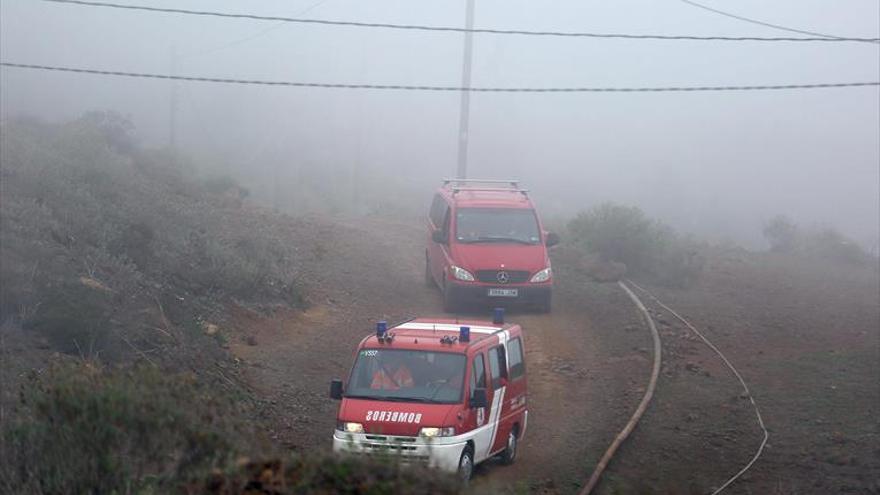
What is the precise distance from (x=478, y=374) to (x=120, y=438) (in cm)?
622

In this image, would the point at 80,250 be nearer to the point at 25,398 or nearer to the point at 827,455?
the point at 25,398

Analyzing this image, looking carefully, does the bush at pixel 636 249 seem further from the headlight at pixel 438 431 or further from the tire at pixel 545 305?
the headlight at pixel 438 431

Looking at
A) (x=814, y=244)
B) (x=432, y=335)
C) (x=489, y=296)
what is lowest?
(x=814, y=244)

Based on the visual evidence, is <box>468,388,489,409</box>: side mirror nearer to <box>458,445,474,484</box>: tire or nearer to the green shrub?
<box>458,445,474,484</box>: tire

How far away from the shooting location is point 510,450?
1234 centimetres

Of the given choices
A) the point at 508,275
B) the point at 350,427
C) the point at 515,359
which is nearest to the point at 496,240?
the point at 508,275

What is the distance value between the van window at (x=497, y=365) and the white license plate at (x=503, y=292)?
704 centimetres

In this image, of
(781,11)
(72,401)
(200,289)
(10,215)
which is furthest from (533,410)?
(781,11)

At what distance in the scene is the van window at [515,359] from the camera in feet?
41.3

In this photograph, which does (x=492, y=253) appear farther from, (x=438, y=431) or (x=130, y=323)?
(x=438, y=431)

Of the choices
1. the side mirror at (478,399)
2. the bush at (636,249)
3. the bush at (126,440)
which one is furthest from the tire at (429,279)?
the bush at (126,440)

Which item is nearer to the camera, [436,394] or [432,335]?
[436,394]

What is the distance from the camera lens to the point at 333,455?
478 centimetres

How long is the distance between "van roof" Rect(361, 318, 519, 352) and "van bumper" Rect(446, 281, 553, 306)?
6200 millimetres
